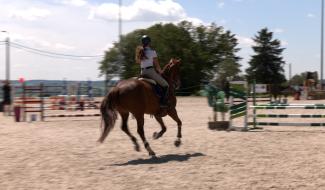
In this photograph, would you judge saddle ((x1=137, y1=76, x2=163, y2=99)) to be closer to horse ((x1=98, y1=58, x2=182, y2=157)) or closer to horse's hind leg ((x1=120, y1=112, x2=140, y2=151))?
horse ((x1=98, y1=58, x2=182, y2=157))

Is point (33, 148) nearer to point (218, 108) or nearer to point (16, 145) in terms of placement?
point (16, 145)

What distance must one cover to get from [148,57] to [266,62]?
80.8m

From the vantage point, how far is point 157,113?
11.0m

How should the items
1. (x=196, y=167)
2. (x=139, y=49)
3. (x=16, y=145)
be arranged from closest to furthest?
(x=196, y=167) < (x=139, y=49) < (x=16, y=145)

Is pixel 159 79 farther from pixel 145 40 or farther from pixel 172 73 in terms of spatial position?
pixel 145 40

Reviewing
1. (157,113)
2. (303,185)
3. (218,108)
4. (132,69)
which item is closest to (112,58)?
(132,69)

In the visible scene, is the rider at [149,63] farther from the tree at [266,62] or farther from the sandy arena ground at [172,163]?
the tree at [266,62]

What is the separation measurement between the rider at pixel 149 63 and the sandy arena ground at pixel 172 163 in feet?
5.10

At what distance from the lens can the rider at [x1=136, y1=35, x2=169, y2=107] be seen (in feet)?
33.3

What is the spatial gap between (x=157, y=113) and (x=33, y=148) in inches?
126

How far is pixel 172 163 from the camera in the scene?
8.88 metres

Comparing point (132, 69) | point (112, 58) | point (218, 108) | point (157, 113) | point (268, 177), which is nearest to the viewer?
point (268, 177)

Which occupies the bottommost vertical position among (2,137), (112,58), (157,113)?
(2,137)

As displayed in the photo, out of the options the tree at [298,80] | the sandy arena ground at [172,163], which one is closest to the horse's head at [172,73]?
the sandy arena ground at [172,163]
